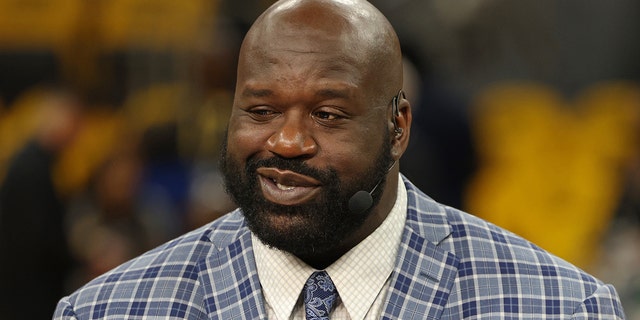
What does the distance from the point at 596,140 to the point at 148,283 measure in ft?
17.0

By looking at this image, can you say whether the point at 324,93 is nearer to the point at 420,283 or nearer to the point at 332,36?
the point at 332,36

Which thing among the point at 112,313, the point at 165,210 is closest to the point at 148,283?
the point at 112,313

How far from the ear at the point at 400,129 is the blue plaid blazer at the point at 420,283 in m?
0.17

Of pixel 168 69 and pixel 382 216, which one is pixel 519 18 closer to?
pixel 168 69

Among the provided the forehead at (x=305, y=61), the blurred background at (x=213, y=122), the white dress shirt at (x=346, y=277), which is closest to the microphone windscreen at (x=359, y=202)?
the white dress shirt at (x=346, y=277)

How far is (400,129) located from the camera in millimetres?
2986

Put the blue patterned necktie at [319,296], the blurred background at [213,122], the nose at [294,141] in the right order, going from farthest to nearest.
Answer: the blurred background at [213,122] → the blue patterned necktie at [319,296] → the nose at [294,141]

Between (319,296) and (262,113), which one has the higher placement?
(262,113)

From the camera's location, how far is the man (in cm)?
280

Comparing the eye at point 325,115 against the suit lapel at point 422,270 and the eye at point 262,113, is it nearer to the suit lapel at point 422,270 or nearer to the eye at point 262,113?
the eye at point 262,113

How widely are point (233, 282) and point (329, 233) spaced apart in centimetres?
26

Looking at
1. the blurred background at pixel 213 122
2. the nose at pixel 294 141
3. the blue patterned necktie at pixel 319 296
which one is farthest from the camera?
Answer: the blurred background at pixel 213 122

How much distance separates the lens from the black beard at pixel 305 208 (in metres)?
2.81

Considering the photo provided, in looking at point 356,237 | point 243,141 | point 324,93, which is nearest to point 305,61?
point 324,93
